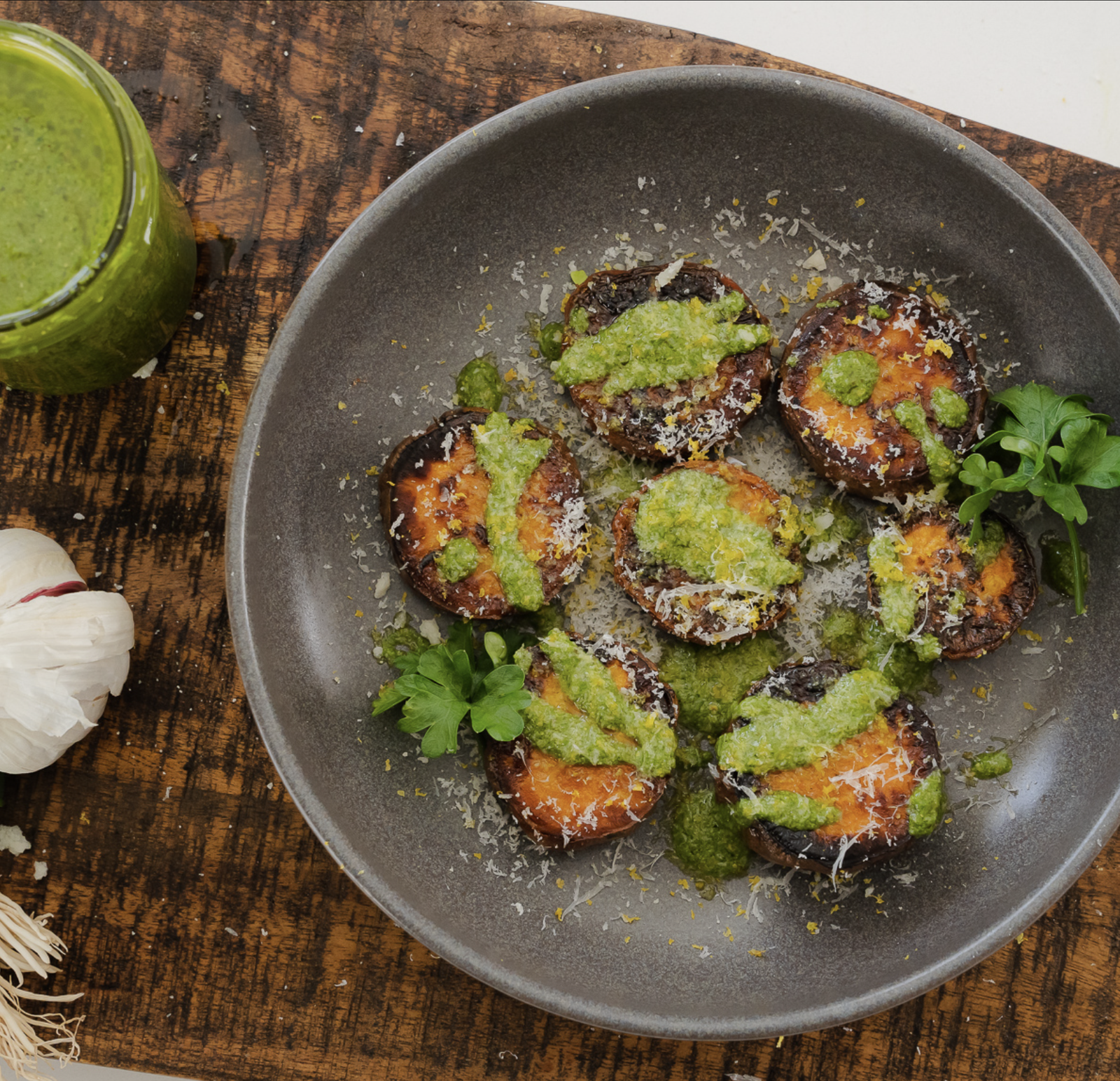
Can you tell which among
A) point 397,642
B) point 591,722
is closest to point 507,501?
point 397,642

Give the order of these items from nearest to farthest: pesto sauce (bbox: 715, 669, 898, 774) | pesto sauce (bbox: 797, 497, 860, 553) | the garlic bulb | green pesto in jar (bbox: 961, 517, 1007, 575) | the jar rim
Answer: the jar rim → the garlic bulb → pesto sauce (bbox: 715, 669, 898, 774) → green pesto in jar (bbox: 961, 517, 1007, 575) → pesto sauce (bbox: 797, 497, 860, 553)

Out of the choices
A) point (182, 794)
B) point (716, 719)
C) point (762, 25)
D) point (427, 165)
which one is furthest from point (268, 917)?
point (762, 25)

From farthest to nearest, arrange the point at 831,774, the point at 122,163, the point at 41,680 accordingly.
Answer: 1. the point at 831,774
2. the point at 41,680
3. the point at 122,163

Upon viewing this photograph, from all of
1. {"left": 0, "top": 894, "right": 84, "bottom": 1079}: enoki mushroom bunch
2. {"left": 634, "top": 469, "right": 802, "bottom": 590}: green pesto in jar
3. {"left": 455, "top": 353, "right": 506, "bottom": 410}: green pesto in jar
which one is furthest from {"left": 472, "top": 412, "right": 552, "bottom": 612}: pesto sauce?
{"left": 0, "top": 894, "right": 84, "bottom": 1079}: enoki mushroom bunch

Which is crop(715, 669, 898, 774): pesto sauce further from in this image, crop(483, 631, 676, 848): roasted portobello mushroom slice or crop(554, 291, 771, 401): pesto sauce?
crop(554, 291, 771, 401): pesto sauce

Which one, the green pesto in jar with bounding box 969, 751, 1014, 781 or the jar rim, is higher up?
the jar rim

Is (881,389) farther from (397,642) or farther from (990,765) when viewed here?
(397,642)

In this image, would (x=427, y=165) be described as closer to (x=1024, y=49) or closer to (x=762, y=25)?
(x=762, y=25)

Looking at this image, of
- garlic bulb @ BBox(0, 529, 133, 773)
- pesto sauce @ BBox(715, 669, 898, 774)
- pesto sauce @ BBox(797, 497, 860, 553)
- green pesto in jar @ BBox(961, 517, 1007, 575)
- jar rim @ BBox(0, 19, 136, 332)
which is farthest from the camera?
pesto sauce @ BBox(797, 497, 860, 553)
